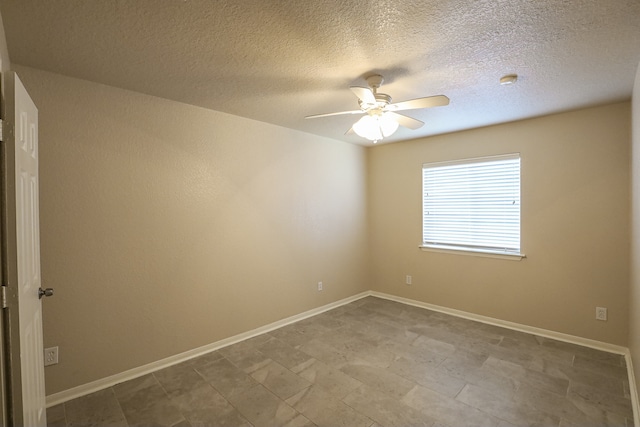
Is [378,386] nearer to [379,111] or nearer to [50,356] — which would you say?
[379,111]

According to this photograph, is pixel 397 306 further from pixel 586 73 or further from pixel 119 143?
pixel 119 143

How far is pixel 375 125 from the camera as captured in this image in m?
2.33

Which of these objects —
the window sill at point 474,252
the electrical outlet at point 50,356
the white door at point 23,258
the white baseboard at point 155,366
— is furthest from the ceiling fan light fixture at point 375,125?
the electrical outlet at point 50,356

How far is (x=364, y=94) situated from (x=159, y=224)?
2087 mm

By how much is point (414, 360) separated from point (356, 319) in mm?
1140

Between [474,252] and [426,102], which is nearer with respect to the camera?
[426,102]

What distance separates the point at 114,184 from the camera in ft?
8.30

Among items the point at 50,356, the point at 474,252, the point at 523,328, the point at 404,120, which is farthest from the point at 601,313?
the point at 50,356

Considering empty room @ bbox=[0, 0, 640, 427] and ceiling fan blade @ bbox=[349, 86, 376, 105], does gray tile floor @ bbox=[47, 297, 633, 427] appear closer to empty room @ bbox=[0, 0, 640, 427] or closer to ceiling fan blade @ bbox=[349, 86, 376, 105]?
empty room @ bbox=[0, 0, 640, 427]

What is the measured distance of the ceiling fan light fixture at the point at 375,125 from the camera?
7.63ft

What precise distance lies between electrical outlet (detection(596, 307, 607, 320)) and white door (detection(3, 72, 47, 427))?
4.40 metres

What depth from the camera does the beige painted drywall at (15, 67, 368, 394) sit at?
2.30 metres

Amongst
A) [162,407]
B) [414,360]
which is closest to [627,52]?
[414,360]

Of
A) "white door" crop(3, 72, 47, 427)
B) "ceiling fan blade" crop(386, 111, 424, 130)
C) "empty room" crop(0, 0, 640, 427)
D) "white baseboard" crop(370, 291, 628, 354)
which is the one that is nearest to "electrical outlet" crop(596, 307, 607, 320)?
"empty room" crop(0, 0, 640, 427)
